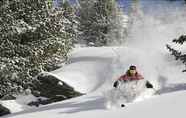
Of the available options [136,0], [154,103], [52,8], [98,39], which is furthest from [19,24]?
[136,0]

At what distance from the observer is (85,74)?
3422 cm

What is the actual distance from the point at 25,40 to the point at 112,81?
6344 millimetres

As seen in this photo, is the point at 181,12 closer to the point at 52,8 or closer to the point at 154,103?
the point at 52,8

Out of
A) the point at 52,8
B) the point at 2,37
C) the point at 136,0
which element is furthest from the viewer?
the point at 136,0

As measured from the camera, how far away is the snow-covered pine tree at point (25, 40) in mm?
27453

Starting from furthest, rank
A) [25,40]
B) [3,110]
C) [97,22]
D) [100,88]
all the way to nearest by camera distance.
A: 1. [97,22]
2. [100,88]
3. [25,40]
4. [3,110]

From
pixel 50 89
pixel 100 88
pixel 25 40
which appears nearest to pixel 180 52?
pixel 100 88

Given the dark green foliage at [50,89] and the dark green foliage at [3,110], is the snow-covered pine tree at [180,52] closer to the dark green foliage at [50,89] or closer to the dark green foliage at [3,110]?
the dark green foliage at [3,110]

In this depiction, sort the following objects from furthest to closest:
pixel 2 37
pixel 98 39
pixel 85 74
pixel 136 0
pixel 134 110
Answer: pixel 136 0 < pixel 98 39 < pixel 85 74 < pixel 2 37 < pixel 134 110

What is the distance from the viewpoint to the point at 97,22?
68062 mm

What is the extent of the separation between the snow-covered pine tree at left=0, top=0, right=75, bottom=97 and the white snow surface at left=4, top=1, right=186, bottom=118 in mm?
1938

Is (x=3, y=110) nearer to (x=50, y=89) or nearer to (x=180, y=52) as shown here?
(x=50, y=89)

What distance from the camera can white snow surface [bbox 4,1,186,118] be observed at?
14.3 metres

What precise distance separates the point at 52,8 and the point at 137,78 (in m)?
14.2
